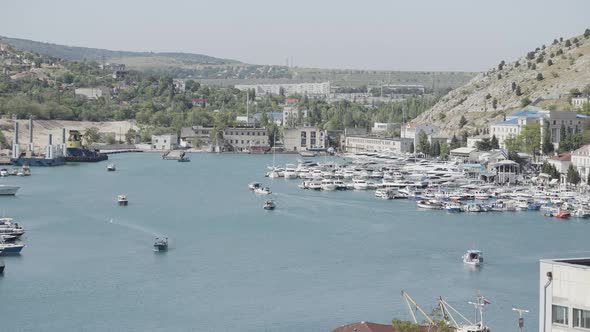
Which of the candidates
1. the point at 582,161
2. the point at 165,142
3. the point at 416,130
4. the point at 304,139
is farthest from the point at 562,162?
the point at 165,142

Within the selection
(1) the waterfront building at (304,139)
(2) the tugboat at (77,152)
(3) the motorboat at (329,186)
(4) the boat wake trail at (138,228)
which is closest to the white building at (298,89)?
(1) the waterfront building at (304,139)

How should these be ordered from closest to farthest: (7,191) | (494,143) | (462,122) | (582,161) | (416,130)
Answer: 1. (7,191)
2. (582,161)
3. (494,143)
4. (416,130)
5. (462,122)

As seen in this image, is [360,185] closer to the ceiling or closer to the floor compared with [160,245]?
closer to the ceiling

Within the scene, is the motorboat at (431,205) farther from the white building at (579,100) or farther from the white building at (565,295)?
the white building at (565,295)

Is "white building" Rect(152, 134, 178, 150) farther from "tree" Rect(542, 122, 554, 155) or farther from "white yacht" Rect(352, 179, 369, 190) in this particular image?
"white yacht" Rect(352, 179, 369, 190)

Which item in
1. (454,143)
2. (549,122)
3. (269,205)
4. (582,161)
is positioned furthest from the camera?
(454,143)

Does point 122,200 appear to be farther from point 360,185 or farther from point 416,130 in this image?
point 416,130

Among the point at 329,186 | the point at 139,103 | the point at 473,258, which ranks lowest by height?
the point at 473,258

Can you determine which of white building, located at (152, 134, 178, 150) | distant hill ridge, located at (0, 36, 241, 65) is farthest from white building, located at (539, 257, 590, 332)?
distant hill ridge, located at (0, 36, 241, 65)
